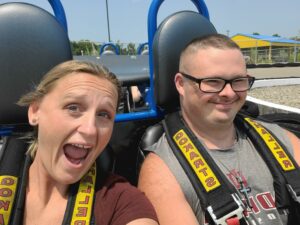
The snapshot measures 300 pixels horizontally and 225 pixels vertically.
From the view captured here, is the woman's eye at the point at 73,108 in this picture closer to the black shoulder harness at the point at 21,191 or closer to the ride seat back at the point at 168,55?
the black shoulder harness at the point at 21,191

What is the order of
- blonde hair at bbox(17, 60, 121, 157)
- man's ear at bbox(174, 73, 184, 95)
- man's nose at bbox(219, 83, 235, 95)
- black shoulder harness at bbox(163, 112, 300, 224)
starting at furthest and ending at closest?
1. man's ear at bbox(174, 73, 184, 95)
2. man's nose at bbox(219, 83, 235, 95)
3. black shoulder harness at bbox(163, 112, 300, 224)
4. blonde hair at bbox(17, 60, 121, 157)

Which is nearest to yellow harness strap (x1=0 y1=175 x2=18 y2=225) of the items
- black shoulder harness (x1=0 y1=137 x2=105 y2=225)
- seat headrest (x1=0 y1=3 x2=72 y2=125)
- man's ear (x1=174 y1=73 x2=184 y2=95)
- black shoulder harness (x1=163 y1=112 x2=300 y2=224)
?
black shoulder harness (x1=0 y1=137 x2=105 y2=225)

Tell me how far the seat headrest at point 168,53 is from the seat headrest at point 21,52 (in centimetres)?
51

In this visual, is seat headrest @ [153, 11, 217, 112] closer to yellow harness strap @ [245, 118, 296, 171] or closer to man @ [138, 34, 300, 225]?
man @ [138, 34, 300, 225]

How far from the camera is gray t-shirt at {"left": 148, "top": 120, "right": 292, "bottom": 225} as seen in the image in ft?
4.32

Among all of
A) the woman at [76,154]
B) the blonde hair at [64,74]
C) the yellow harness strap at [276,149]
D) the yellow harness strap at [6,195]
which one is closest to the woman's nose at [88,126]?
the woman at [76,154]

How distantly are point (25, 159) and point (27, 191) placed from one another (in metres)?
0.14

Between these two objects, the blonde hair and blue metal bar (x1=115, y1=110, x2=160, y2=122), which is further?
blue metal bar (x1=115, y1=110, x2=160, y2=122)

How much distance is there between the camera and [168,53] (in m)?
1.64

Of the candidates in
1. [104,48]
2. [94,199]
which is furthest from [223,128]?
[104,48]

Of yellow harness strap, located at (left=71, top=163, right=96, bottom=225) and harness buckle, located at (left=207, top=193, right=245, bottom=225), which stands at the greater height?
yellow harness strap, located at (left=71, top=163, right=96, bottom=225)

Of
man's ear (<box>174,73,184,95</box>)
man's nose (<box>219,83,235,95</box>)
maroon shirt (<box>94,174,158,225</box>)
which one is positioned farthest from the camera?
man's ear (<box>174,73,184,95</box>)

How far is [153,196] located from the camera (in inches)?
51.4

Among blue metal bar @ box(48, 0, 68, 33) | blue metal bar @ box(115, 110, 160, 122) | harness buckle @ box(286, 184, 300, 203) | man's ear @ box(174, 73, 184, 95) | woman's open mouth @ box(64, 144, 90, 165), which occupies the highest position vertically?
blue metal bar @ box(48, 0, 68, 33)
